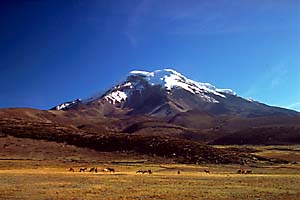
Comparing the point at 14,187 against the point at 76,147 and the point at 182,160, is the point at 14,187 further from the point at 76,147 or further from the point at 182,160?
the point at 76,147

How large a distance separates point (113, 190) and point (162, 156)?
56763mm

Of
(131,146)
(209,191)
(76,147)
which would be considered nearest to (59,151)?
→ (76,147)

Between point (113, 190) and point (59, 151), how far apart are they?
64.4 metres

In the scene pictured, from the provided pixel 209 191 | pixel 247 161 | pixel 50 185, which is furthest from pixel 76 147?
pixel 209 191

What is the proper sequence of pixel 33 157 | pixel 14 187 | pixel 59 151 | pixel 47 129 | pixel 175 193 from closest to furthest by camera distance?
pixel 175 193 < pixel 14 187 < pixel 33 157 < pixel 59 151 < pixel 47 129

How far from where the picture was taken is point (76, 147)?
336ft

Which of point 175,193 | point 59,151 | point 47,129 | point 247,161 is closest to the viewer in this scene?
point 175,193

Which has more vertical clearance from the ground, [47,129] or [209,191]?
[47,129]

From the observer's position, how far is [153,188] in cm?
3772

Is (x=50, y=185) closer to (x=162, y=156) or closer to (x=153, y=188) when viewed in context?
(x=153, y=188)

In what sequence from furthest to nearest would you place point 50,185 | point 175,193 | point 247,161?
point 247,161 → point 50,185 → point 175,193

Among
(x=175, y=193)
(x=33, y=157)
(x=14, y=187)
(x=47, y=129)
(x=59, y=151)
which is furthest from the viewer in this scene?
(x=47, y=129)

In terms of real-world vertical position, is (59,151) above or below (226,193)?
above

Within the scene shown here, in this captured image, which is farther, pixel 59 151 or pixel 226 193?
pixel 59 151
